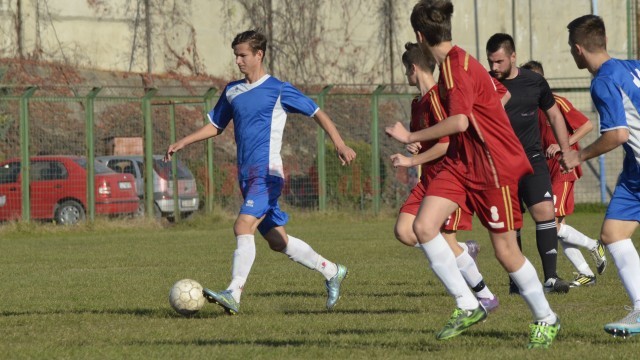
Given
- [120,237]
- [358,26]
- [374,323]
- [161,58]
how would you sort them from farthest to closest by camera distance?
1. [358,26]
2. [161,58]
3. [120,237]
4. [374,323]

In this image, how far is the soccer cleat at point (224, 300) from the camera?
809 cm

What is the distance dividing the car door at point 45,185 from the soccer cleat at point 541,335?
14.5 metres

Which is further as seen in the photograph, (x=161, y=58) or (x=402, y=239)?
(x=161, y=58)

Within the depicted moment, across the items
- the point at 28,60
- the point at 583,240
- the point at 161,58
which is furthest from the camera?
the point at 161,58

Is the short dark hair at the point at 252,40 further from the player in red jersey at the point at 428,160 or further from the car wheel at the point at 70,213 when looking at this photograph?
the car wheel at the point at 70,213

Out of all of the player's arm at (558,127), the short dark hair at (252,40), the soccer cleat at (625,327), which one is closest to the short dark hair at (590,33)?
the soccer cleat at (625,327)

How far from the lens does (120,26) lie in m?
26.8

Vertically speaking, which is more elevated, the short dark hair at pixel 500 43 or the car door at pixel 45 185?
the short dark hair at pixel 500 43

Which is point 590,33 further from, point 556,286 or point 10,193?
point 10,193

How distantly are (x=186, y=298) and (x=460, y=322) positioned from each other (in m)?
2.30

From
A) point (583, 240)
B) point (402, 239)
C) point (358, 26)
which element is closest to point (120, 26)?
point (358, 26)

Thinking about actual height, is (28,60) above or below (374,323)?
above

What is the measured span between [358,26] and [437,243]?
23.3 meters

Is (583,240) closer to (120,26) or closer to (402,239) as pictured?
(402,239)
